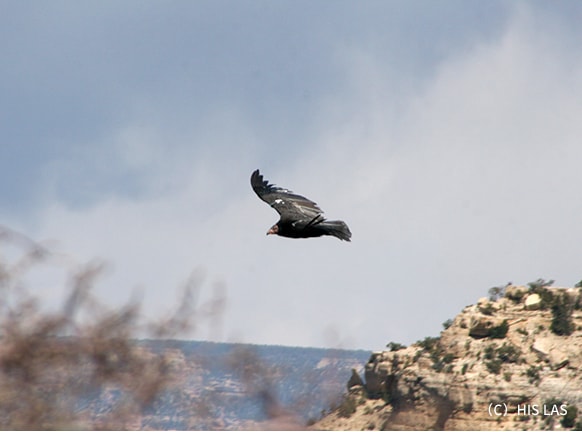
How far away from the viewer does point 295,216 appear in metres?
51.2

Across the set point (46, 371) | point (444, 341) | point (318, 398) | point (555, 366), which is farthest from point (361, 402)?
point (46, 371)

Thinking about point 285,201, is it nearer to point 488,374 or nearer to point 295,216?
point 295,216

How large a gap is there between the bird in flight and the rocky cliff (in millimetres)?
50763

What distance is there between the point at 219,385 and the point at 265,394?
2.62m

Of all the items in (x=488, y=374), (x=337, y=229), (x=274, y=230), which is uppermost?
(x=488, y=374)

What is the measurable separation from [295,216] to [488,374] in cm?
6459

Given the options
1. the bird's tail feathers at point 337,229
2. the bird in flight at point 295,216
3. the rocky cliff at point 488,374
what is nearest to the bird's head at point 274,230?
the bird in flight at point 295,216

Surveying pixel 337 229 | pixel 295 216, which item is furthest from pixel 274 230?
pixel 337 229

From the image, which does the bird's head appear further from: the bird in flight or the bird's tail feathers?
the bird's tail feathers

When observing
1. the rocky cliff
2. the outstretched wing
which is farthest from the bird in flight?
the rocky cliff

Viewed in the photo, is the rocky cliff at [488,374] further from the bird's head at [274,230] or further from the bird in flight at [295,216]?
the bird's head at [274,230]

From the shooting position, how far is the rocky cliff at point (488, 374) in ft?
349

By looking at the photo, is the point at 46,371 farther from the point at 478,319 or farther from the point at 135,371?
the point at 478,319

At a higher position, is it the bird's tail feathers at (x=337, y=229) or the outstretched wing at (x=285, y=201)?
the outstretched wing at (x=285, y=201)
